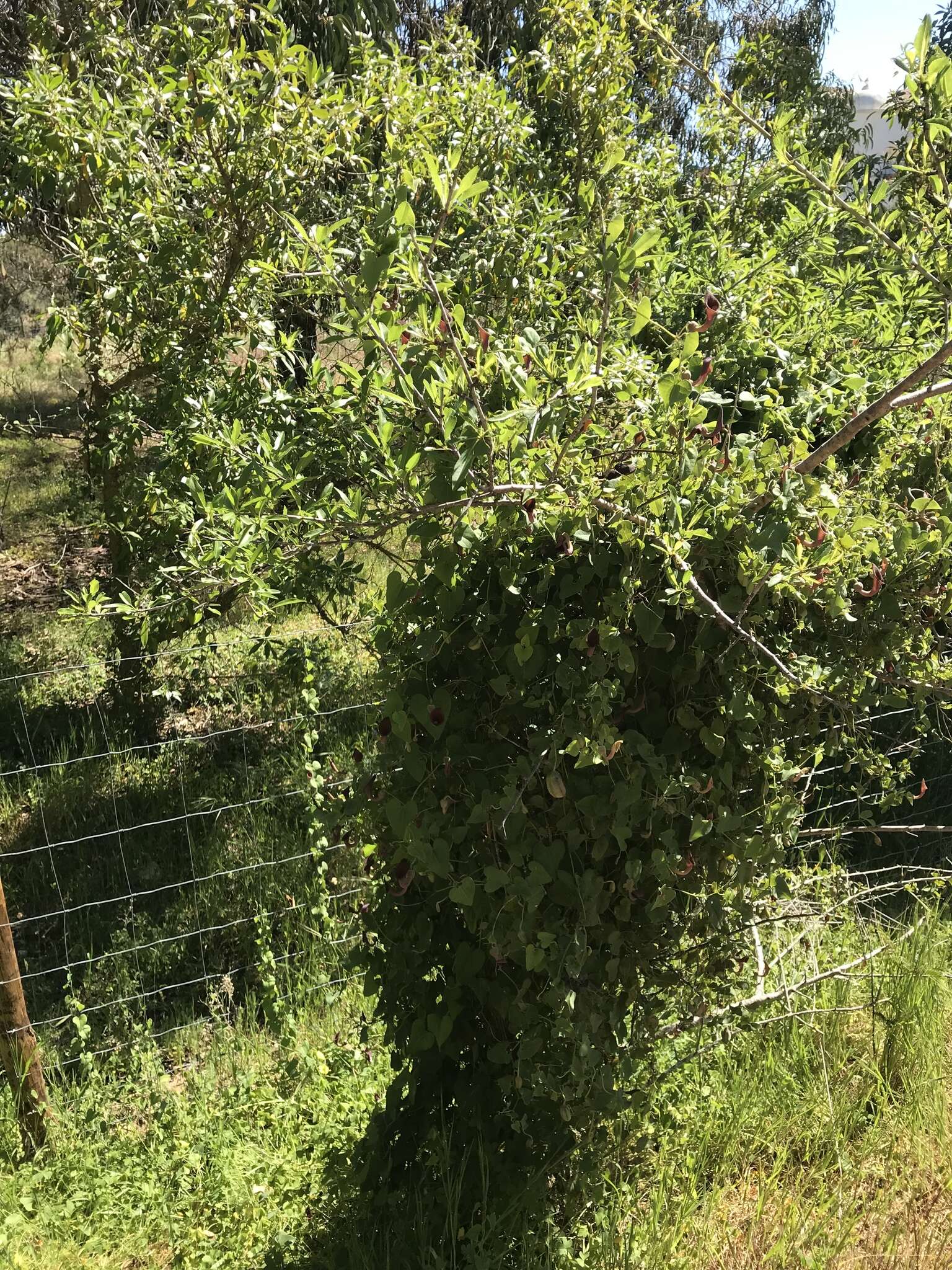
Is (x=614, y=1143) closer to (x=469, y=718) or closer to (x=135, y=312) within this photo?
(x=469, y=718)

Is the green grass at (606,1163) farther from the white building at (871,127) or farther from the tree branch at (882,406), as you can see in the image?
the white building at (871,127)

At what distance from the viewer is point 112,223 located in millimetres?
3402

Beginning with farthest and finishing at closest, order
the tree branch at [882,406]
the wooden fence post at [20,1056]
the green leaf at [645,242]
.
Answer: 1. the wooden fence post at [20,1056]
2. the tree branch at [882,406]
3. the green leaf at [645,242]

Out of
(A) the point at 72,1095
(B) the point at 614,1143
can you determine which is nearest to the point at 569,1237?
(B) the point at 614,1143

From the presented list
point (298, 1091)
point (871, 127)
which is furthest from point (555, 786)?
point (871, 127)

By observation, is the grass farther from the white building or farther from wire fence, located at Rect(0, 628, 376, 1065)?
the white building

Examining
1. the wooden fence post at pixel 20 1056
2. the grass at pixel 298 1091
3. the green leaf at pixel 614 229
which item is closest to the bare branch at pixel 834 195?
the green leaf at pixel 614 229

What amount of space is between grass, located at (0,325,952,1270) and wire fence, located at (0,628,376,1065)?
16 mm

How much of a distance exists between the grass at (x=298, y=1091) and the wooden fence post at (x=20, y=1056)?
0.05 meters

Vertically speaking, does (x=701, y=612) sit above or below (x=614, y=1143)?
above

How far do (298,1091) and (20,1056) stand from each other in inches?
31.4

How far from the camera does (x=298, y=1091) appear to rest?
306 cm

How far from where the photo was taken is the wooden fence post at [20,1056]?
2881 mm

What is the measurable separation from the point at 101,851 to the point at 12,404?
9777 mm
